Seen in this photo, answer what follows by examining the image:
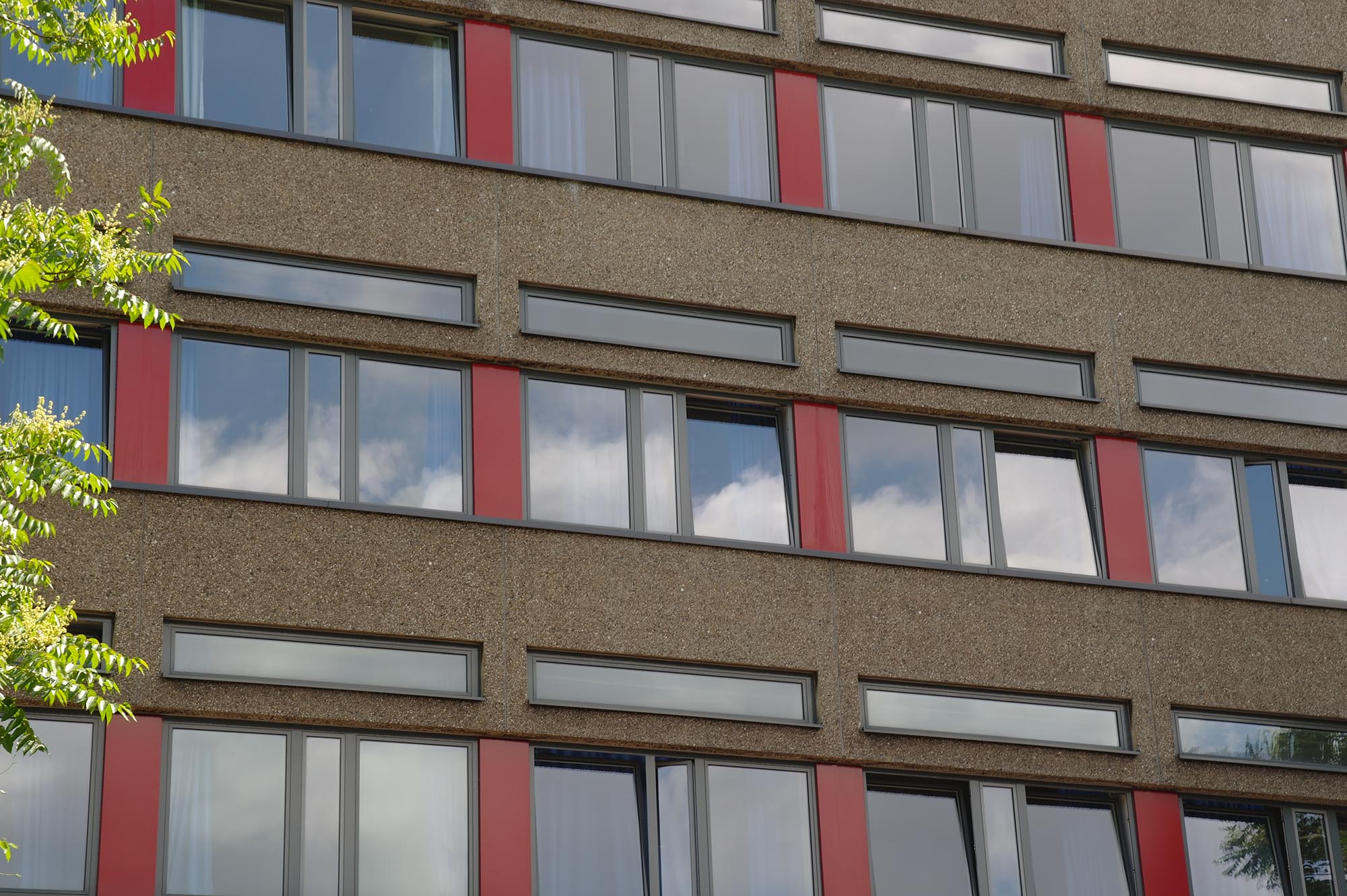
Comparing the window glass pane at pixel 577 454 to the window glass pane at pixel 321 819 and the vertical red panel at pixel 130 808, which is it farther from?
the vertical red panel at pixel 130 808

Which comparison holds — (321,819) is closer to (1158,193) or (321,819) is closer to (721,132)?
(721,132)

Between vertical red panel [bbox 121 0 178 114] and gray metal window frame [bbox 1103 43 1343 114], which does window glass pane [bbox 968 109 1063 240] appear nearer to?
gray metal window frame [bbox 1103 43 1343 114]

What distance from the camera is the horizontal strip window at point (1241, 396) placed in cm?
2120

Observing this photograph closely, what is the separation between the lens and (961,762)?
19.0m

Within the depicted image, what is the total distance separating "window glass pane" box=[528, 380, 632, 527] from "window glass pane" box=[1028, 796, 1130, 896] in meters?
4.69

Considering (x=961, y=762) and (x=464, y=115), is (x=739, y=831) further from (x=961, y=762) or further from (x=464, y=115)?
(x=464, y=115)

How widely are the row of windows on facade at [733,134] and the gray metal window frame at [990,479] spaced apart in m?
2.10

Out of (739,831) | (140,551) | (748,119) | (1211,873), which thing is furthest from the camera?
(748,119)

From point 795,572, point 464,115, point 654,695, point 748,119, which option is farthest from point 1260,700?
point 464,115

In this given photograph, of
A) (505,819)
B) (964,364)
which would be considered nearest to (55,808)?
(505,819)

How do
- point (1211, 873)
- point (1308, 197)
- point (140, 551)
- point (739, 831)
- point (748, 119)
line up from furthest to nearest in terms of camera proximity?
point (1308, 197) < point (748, 119) < point (1211, 873) < point (739, 831) < point (140, 551)

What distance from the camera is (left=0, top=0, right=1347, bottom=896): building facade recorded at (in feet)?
57.1

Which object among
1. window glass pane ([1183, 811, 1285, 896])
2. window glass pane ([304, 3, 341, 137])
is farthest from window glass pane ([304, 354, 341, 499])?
window glass pane ([1183, 811, 1285, 896])

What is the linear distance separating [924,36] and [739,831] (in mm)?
8592
